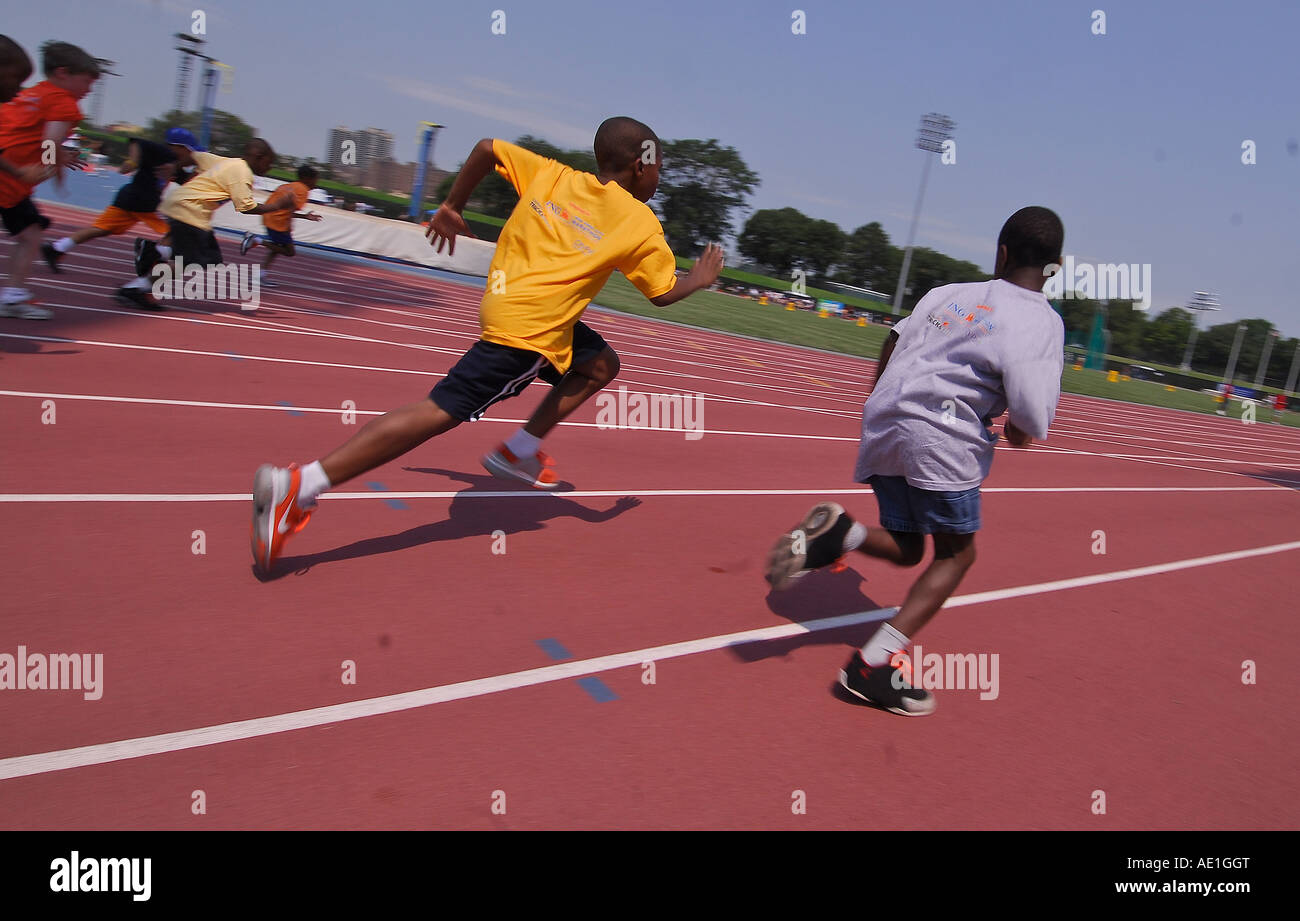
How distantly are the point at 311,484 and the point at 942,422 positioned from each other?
89.1 inches

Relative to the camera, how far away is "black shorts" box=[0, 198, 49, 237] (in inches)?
271

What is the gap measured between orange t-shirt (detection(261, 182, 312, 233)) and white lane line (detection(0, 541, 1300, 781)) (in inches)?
353

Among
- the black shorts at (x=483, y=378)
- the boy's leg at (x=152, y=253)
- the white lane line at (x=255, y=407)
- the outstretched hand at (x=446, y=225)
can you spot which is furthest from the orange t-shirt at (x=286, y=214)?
the black shorts at (x=483, y=378)

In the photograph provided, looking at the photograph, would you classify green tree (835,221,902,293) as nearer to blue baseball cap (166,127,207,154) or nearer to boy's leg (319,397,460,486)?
blue baseball cap (166,127,207,154)

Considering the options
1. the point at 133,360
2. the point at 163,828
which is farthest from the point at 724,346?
the point at 163,828

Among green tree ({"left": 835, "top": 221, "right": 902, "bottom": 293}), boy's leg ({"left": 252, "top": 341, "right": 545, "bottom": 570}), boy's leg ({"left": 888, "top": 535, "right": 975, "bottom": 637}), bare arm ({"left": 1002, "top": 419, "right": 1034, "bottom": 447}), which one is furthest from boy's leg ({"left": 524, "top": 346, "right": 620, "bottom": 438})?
green tree ({"left": 835, "top": 221, "right": 902, "bottom": 293})

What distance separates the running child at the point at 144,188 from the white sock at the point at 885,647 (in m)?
8.42

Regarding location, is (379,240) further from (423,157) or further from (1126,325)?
(1126,325)

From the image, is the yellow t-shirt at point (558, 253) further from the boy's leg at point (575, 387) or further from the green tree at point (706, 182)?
the green tree at point (706, 182)

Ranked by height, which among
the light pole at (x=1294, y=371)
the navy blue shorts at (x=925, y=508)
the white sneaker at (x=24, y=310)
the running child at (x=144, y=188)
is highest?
the light pole at (x=1294, y=371)

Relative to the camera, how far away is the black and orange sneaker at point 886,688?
3.24 m

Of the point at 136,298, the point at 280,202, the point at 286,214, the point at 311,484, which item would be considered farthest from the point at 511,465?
the point at 286,214

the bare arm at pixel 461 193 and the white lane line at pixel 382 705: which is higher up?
the bare arm at pixel 461 193

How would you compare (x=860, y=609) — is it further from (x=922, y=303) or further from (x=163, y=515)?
(x=163, y=515)
